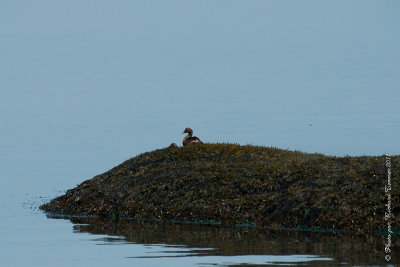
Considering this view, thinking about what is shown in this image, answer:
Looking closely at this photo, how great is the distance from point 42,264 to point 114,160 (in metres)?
39.8

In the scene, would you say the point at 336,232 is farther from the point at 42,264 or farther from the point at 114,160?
the point at 114,160

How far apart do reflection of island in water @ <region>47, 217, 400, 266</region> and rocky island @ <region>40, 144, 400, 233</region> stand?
970mm

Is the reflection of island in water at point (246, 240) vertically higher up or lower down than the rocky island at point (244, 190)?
lower down

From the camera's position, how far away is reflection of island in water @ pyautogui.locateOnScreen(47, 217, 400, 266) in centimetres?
3205

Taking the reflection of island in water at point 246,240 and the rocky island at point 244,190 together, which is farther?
the rocky island at point 244,190

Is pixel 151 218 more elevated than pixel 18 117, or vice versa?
pixel 18 117

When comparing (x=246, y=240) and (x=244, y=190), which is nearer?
(x=246, y=240)

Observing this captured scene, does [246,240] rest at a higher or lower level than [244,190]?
lower

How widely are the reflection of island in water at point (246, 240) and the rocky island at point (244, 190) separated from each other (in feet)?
3.18

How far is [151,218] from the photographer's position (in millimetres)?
41469

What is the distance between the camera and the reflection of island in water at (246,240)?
3205cm

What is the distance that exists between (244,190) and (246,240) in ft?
18.7

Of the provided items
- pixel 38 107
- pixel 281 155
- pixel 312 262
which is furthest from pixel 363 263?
pixel 38 107

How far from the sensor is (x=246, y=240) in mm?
35344
